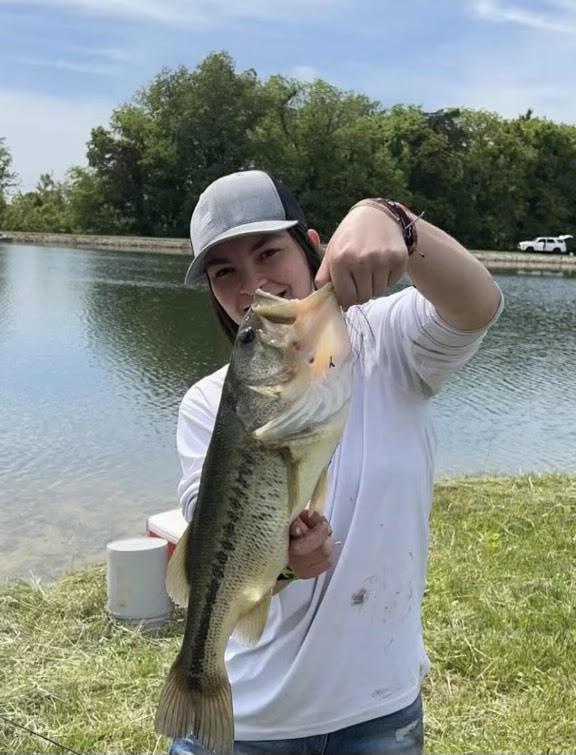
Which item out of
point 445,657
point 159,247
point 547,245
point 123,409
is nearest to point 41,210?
point 159,247

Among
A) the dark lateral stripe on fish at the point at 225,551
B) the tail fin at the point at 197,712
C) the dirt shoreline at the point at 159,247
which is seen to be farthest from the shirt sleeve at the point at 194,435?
the dirt shoreline at the point at 159,247

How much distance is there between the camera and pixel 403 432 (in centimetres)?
191

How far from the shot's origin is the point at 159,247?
54344 mm

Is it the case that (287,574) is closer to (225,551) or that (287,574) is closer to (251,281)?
(225,551)

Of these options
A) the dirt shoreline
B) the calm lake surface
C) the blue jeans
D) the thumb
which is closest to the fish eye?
the thumb

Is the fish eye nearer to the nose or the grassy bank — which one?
the nose

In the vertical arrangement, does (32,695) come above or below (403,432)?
below

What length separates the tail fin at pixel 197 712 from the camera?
5.58ft

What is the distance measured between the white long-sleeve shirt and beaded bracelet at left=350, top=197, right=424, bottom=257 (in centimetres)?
22

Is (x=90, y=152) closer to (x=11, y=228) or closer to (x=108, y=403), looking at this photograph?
(x=11, y=228)

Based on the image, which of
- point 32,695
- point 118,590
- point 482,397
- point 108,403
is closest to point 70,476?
point 108,403

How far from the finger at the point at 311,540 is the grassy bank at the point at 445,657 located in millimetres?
2052

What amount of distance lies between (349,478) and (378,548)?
173mm

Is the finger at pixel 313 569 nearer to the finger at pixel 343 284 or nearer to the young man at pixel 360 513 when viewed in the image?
the young man at pixel 360 513
